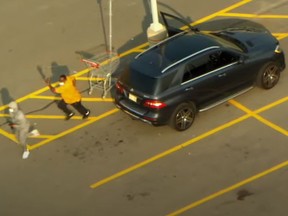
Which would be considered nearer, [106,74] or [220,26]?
[106,74]

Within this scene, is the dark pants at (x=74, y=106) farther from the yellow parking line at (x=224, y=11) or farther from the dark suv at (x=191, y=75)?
the yellow parking line at (x=224, y=11)

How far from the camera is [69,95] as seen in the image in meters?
12.5

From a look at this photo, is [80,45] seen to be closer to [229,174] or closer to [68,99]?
[68,99]

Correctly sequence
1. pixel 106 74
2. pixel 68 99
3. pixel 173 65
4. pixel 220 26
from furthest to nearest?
pixel 220 26 → pixel 106 74 → pixel 68 99 → pixel 173 65

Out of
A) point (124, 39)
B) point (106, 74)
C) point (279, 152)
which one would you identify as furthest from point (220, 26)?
point (279, 152)

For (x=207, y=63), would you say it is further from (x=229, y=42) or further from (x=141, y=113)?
(x=141, y=113)

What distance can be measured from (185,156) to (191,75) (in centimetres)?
187

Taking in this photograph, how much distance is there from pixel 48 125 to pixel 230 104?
4608 mm

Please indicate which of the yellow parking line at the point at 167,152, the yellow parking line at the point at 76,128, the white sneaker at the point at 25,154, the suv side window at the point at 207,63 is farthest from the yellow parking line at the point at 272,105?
the white sneaker at the point at 25,154

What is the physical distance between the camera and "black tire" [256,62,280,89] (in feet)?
41.9

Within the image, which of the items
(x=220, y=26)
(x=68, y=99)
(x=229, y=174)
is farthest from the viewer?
(x=220, y=26)

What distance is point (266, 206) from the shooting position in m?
10.1

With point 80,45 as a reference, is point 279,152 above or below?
below

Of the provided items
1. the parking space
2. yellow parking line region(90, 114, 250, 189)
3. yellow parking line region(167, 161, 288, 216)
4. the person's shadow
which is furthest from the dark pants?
yellow parking line region(167, 161, 288, 216)
